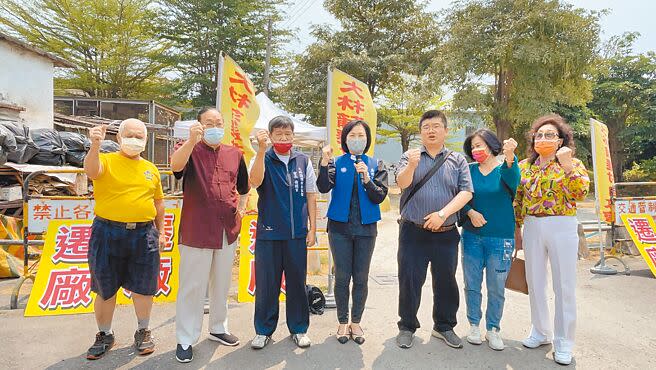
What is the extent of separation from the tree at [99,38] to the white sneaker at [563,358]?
72.8 ft

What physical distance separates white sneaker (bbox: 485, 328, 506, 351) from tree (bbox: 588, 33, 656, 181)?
20852mm

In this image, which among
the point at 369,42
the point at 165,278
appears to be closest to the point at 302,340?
the point at 165,278

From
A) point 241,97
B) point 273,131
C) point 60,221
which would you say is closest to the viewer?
point 273,131

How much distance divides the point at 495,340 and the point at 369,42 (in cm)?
1796

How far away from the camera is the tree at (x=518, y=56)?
532 inches

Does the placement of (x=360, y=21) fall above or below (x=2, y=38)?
above

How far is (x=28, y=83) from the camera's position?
35.1ft

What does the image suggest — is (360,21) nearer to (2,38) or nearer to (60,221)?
(2,38)

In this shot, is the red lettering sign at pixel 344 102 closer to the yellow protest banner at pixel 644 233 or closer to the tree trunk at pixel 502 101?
the yellow protest banner at pixel 644 233

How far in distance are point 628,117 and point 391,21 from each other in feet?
44.9

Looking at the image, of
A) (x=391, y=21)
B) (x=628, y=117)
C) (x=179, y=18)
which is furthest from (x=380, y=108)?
(x=628, y=117)

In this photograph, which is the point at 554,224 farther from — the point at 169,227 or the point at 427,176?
the point at 169,227

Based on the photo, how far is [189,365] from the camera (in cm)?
302

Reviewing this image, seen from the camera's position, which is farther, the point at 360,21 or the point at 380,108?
the point at 380,108
